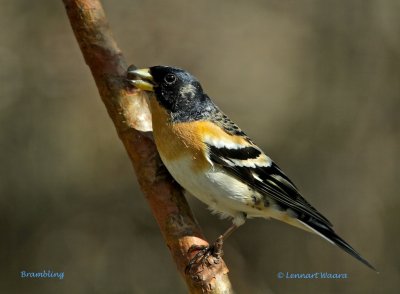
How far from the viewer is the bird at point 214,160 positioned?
10.4 feet

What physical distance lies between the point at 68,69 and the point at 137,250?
194 centimetres

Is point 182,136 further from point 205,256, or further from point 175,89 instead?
point 205,256

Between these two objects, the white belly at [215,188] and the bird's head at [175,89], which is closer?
the white belly at [215,188]

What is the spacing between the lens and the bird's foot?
2650 mm

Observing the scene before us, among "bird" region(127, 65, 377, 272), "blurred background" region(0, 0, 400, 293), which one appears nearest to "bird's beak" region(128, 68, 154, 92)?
"bird" region(127, 65, 377, 272)

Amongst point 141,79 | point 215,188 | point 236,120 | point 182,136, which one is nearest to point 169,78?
point 141,79

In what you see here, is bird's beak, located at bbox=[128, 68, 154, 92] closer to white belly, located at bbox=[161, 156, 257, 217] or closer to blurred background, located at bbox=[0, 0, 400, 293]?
white belly, located at bbox=[161, 156, 257, 217]

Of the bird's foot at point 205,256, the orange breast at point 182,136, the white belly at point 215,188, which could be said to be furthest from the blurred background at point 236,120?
the bird's foot at point 205,256

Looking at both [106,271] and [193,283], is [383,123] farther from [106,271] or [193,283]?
[193,283]

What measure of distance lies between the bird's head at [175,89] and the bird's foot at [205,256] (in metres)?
0.92

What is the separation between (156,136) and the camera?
3209 mm

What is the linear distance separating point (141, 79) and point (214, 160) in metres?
0.58

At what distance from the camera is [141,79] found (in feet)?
10.6

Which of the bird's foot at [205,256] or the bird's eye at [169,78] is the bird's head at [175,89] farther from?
the bird's foot at [205,256]
